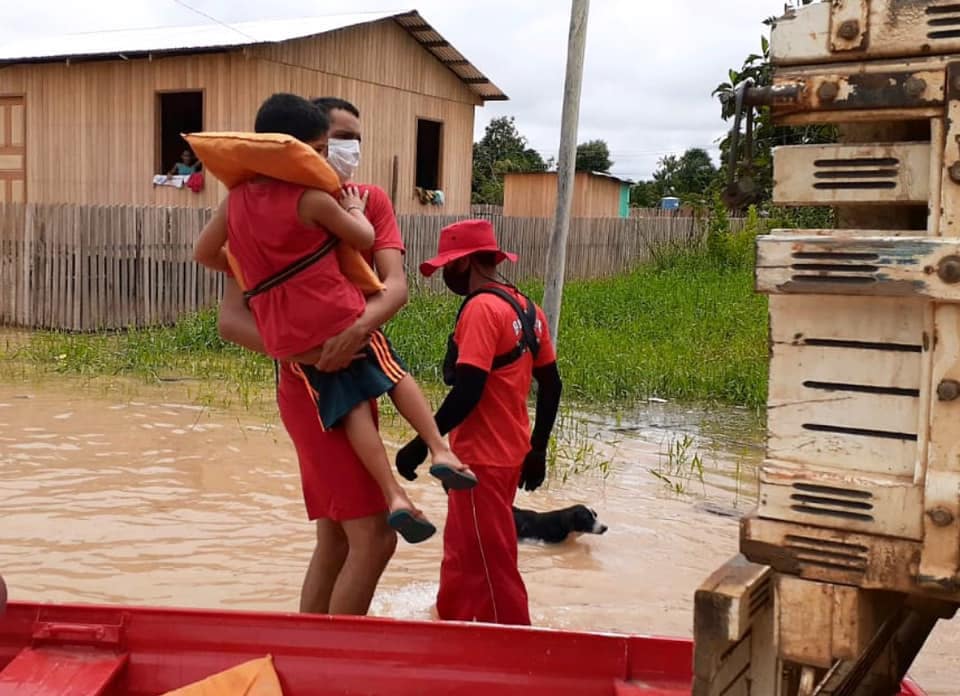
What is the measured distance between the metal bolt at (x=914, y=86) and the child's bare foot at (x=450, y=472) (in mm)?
1923

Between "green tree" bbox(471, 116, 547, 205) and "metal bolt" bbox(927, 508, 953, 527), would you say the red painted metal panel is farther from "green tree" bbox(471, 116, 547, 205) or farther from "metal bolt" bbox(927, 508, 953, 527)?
"green tree" bbox(471, 116, 547, 205)

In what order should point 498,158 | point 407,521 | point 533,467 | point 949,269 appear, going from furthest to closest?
point 498,158 < point 533,467 < point 407,521 < point 949,269

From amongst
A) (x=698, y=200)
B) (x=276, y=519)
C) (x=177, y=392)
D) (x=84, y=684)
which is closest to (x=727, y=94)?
(x=84, y=684)

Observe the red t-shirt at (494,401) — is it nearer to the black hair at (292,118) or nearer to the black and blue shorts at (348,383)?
the black and blue shorts at (348,383)

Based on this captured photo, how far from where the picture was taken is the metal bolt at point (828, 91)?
2.02 m

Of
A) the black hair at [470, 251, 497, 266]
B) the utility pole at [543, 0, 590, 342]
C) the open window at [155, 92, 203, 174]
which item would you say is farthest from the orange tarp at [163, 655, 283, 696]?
the open window at [155, 92, 203, 174]

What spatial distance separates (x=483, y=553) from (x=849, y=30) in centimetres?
243

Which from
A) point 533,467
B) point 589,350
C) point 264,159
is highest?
point 264,159

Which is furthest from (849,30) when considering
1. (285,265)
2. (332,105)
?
(332,105)

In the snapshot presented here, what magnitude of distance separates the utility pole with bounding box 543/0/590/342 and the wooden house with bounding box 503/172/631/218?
57.3 feet

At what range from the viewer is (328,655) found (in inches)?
126

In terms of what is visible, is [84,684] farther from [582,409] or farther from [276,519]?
[582,409]

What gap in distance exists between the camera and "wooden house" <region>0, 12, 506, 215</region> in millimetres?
15367

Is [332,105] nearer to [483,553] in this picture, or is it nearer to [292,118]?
[292,118]
